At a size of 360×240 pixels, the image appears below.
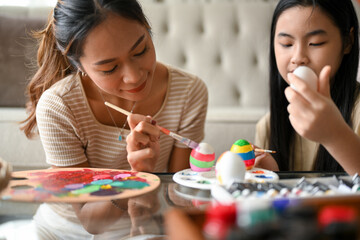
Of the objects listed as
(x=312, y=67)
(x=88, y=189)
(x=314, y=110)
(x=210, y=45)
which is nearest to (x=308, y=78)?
→ (x=314, y=110)

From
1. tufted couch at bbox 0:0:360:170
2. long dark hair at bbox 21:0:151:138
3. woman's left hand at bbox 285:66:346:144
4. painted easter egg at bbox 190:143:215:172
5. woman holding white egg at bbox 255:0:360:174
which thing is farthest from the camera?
tufted couch at bbox 0:0:360:170

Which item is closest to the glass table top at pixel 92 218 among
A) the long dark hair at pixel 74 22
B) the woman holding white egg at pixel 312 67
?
the woman holding white egg at pixel 312 67

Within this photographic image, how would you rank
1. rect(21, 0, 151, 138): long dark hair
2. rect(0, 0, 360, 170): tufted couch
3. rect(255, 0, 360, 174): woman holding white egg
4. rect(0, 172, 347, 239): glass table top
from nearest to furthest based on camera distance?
rect(0, 172, 347, 239): glass table top
rect(21, 0, 151, 138): long dark hair
rect(255, 0, 360, 174): woman holding white egg
rect(0, 0, 360, 170): tufted couch

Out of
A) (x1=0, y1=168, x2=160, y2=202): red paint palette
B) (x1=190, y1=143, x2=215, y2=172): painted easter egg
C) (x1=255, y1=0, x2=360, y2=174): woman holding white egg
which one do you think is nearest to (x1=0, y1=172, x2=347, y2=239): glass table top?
(x1=0, y1=168, x2=160, y2=202): red paint palette

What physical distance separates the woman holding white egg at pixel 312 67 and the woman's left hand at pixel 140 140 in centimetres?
28

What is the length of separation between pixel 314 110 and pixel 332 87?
0.59 metres

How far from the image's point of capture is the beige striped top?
1.19 meters

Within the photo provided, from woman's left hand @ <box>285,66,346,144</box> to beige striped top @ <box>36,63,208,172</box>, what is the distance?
59 cm

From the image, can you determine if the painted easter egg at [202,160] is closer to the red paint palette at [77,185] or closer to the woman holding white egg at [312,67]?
the red paint palette at [77,185]

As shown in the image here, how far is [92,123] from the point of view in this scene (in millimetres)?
1240

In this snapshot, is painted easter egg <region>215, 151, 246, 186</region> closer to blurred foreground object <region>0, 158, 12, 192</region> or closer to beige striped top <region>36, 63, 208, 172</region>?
blurred foreground object <region>0, 158, 12, 192</region>

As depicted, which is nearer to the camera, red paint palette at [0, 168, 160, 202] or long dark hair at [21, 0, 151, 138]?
red paint palette at [0, 168, 160, 202]

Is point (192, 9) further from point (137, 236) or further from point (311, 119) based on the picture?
point (137, 236)

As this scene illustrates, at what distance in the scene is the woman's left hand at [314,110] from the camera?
727mm
